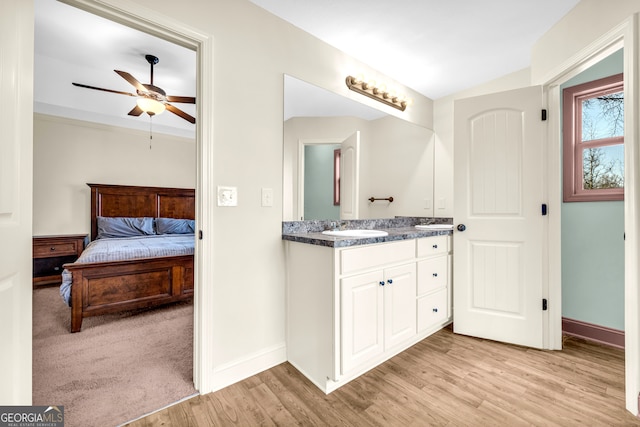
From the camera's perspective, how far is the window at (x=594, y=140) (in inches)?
87.4

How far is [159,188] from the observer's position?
484 cm

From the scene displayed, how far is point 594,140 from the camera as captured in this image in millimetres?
2318

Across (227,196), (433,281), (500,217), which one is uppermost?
(227,196)

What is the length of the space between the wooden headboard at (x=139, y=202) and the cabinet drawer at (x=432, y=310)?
332 centimetres

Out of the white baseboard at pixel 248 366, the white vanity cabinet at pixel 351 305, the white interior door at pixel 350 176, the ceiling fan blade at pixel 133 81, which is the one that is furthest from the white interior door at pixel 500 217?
the ceiling fan blade at pixel 133 81

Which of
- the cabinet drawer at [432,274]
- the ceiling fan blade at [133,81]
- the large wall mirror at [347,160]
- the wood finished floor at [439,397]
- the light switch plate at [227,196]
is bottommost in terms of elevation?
the wood finished floor at [439,397]

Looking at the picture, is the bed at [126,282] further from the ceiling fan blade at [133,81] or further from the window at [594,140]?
the window at [594,140]

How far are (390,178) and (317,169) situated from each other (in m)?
0.97

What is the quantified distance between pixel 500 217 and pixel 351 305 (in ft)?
5.11

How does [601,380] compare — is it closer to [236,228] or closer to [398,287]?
[398,287]

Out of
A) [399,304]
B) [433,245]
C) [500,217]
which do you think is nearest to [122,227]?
[399,304]

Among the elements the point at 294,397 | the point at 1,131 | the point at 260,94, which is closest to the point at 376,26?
the point at 260,94

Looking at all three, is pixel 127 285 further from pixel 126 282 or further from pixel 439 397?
pixel 439 397

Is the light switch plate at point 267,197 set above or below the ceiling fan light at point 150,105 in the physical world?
below
